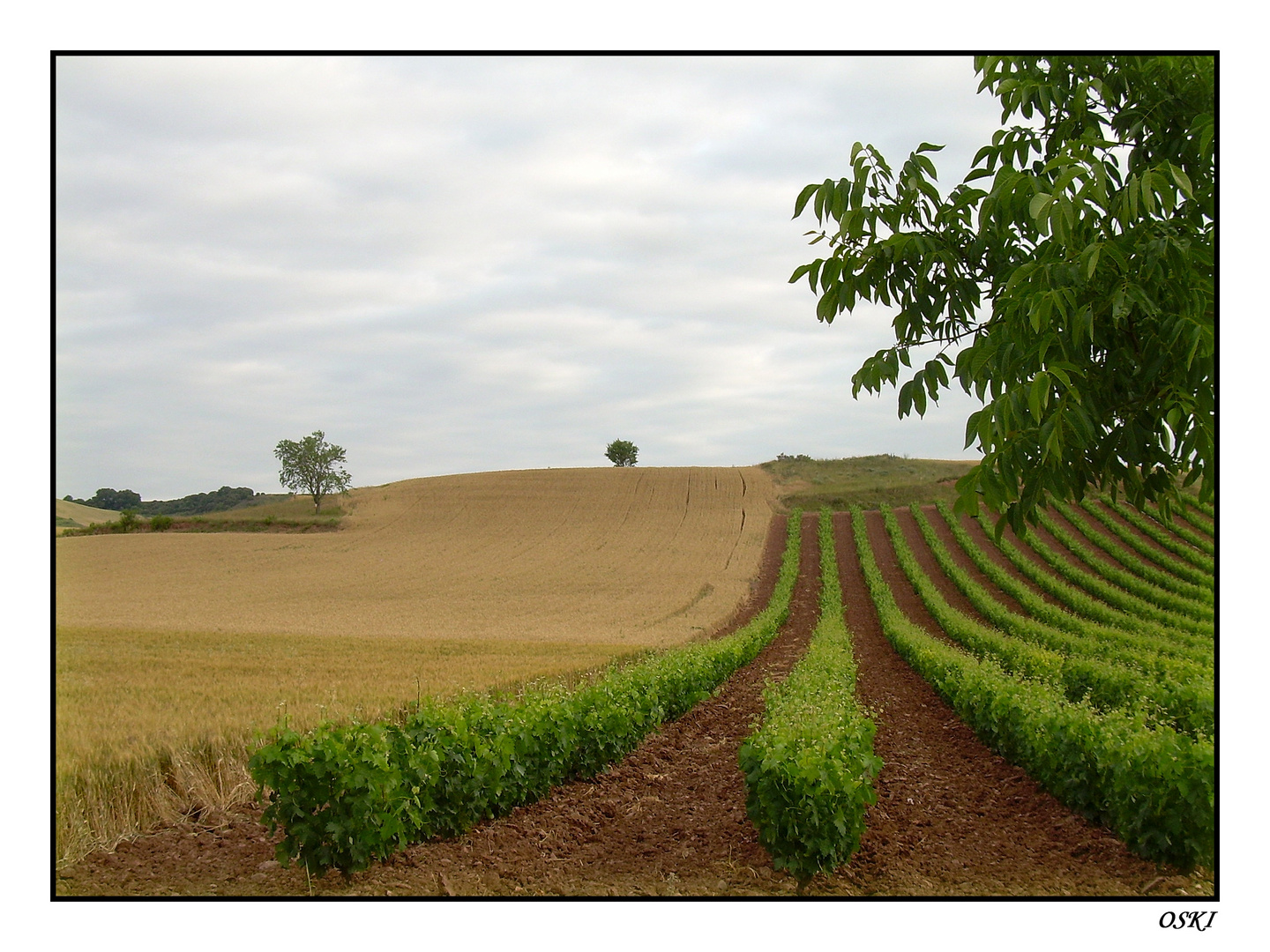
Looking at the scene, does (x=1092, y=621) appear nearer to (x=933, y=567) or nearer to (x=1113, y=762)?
(x=933, y=567)

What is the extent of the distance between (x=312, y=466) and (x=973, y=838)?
75556 mm

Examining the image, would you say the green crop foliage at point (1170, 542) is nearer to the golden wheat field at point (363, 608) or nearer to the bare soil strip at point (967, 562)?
the bare soil strip at point (967, 562)

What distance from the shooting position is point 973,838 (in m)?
6.91

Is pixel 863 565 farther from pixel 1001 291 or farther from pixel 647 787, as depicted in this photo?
pixel 1001 291

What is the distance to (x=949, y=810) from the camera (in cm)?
792

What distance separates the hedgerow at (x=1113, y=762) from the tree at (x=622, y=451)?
372 feet

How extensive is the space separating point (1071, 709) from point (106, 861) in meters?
8.48

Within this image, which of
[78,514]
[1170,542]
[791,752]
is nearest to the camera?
[78,514]

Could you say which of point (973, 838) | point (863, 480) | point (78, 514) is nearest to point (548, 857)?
point (973, 838)

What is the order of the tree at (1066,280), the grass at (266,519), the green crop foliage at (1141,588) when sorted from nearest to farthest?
the tree at (1066,280) < the green crop foliage at (1141,588) < the grass at (266,519)

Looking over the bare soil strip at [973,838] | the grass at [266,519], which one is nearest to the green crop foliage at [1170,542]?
the bare soil strip at [973,838]

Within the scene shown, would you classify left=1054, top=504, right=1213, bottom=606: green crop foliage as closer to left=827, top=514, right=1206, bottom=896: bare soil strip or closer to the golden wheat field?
the golden wheat field

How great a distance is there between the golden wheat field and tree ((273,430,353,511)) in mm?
2838

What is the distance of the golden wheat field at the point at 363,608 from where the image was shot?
7785mm
